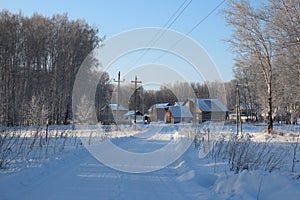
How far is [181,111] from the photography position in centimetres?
6475

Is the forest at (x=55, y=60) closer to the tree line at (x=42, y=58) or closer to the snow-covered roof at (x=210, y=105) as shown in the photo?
the tree line at (x=42, y=58)

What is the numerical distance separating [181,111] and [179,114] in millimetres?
844

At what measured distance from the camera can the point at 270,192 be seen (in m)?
4.98

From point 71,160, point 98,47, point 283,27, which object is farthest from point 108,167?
point 98,47

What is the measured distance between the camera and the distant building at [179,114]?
64.4 metres

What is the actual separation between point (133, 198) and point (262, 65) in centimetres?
2159

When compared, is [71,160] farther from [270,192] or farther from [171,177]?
[270,192]

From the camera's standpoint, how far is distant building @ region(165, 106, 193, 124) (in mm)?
64438

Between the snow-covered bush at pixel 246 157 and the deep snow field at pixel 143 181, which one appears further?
the snow-covered bush at pixel 246 157

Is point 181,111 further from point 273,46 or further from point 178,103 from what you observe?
point 273,46

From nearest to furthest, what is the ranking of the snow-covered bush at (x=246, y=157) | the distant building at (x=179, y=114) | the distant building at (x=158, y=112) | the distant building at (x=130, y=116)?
the snow-covered bush at (x=246, y=157), the distant building at (x=130, y=116), the distant building at (x=179, y=114), the distant building at (x=158, y=112)

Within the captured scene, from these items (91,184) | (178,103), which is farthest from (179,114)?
(91,184)

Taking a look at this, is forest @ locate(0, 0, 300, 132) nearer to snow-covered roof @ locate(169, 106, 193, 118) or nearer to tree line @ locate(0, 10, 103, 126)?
tree line @ locate(0, 10, 103, 126)

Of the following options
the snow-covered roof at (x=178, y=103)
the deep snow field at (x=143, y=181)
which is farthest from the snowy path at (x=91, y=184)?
the snow-covered roof at (x=178, y=103)
